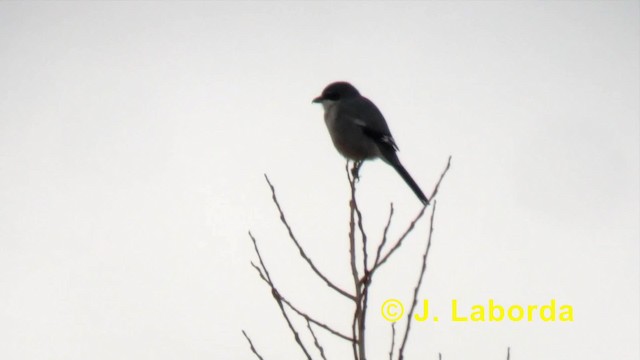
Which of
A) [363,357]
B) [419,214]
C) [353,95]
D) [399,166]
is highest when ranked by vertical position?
[353,95]

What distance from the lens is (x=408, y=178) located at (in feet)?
20.1

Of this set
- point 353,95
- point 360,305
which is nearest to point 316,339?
point 360,305

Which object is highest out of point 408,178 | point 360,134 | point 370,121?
point 370,121

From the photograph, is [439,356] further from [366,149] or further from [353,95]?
[353,95]

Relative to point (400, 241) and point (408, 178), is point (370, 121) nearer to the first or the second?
point (408, 178)

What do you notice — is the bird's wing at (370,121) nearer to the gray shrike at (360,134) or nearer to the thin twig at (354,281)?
the gray shrike at (360,134)

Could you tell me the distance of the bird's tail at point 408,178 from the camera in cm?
589

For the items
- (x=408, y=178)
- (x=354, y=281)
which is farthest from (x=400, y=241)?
(x=408, y=178)

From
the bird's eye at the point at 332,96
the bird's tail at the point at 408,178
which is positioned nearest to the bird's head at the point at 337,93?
the bird's eye at the point at 332,96

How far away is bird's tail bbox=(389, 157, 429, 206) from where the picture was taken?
589 cm

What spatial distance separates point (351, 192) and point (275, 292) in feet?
1.75

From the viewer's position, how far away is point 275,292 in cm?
276

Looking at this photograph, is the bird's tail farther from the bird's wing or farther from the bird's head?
the bird's head

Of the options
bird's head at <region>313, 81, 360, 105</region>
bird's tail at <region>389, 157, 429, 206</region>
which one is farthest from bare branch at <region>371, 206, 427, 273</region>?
bird's head at <region>313, 81, 360, 105</region>
